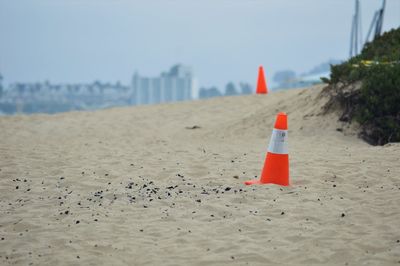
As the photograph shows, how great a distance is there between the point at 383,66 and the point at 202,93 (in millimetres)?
46347

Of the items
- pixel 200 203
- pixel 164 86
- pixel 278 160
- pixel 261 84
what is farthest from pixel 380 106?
pixel 164 86

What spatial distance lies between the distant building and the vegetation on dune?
50334 millimetres

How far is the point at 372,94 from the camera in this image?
10156mm

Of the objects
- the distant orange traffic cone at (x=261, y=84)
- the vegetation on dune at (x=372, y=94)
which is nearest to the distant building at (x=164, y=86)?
the distant orange traffic cone at (x=261, y=84)

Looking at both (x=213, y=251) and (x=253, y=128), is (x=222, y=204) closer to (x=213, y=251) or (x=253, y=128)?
(x=213, y=251)

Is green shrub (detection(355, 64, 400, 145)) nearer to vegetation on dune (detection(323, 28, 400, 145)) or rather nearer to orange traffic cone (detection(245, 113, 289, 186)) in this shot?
vegetation on dune (detection(323, 28, 400, 145))

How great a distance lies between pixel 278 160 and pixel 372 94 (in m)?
4.29

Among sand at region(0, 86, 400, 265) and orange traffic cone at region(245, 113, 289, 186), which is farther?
orange traffic cone at region(245, 113, 289, 186)

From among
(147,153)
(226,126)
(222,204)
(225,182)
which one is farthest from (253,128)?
(222,204)

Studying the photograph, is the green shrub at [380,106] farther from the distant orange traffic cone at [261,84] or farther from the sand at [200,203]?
the distant orange traffic cone at [261,84]

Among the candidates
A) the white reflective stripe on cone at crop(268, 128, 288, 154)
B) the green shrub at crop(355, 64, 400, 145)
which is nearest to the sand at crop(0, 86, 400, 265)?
the green shrub at crop(355, 64, 400, 145)

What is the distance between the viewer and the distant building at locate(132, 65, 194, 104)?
61.9 m

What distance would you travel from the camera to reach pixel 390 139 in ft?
31.8

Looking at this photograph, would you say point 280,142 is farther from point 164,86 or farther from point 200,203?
point 164,86
